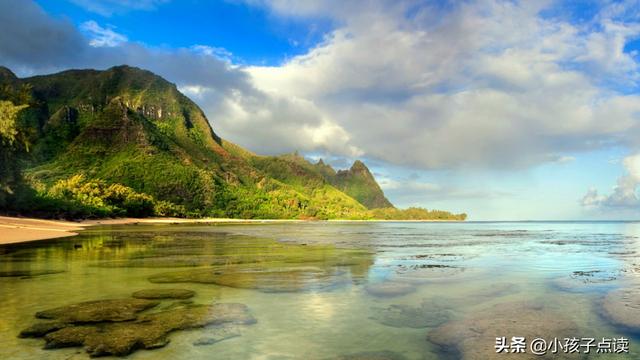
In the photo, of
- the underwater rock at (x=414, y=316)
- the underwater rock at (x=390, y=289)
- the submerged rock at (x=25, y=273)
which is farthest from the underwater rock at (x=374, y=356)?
the submerged rock at (x=25, y=273)

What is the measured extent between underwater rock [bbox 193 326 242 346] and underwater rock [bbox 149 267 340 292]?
17.8 feet

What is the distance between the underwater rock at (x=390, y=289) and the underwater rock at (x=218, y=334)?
250 inches

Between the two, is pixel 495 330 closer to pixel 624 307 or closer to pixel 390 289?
pixel 624 307

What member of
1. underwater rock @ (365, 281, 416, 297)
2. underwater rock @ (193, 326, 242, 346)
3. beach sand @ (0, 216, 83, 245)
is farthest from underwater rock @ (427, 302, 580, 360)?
beach sand @ (0, 216, 83, 245)

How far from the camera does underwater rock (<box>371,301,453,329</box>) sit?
1094cm

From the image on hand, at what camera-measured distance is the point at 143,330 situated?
31.6ft

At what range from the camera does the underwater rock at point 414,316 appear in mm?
10938

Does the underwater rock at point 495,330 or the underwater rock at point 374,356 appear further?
the underwater rock at point 495,330

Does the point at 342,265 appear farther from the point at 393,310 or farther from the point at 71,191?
the point at 71,191

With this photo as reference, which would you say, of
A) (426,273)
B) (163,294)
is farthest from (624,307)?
(163,294)

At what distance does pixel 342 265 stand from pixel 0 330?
16.4 metres

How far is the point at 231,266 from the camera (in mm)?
22828

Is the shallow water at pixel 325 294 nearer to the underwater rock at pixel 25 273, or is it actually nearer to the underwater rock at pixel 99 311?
the underwater rock at pixel 25 273

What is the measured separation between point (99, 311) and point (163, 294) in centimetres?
308
